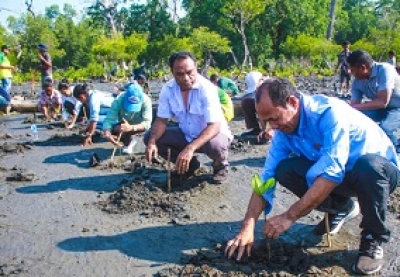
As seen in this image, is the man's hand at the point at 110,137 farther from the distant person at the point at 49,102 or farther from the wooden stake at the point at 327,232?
the distant person at the point at 49,102

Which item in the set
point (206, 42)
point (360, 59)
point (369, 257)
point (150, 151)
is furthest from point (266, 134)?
point (206, 42)

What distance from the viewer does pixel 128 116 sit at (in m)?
5.86

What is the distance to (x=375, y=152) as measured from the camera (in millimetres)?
2697

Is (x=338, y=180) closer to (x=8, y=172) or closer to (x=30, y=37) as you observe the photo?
(x=8, y=172)

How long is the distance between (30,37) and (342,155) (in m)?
28.5

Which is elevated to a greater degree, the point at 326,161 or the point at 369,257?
the point at 326,161

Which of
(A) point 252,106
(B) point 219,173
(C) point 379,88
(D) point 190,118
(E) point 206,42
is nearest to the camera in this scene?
(D) point 190,118

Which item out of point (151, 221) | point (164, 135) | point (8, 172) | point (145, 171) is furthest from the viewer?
point (8, 172)

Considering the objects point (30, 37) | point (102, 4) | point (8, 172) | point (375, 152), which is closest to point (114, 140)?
point (8, 172)

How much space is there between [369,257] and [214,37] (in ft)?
65.5

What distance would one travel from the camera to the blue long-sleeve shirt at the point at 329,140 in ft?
7.98

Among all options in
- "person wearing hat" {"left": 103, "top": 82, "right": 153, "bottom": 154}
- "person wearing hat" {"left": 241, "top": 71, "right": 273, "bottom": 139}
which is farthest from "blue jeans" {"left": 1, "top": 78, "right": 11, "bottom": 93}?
"person wearing hat" {"left": 241, "top": 71, "right": 273, "bottom": 139}

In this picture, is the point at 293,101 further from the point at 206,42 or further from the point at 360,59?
the point at 206,42

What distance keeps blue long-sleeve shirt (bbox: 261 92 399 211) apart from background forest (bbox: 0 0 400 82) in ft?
51.6
